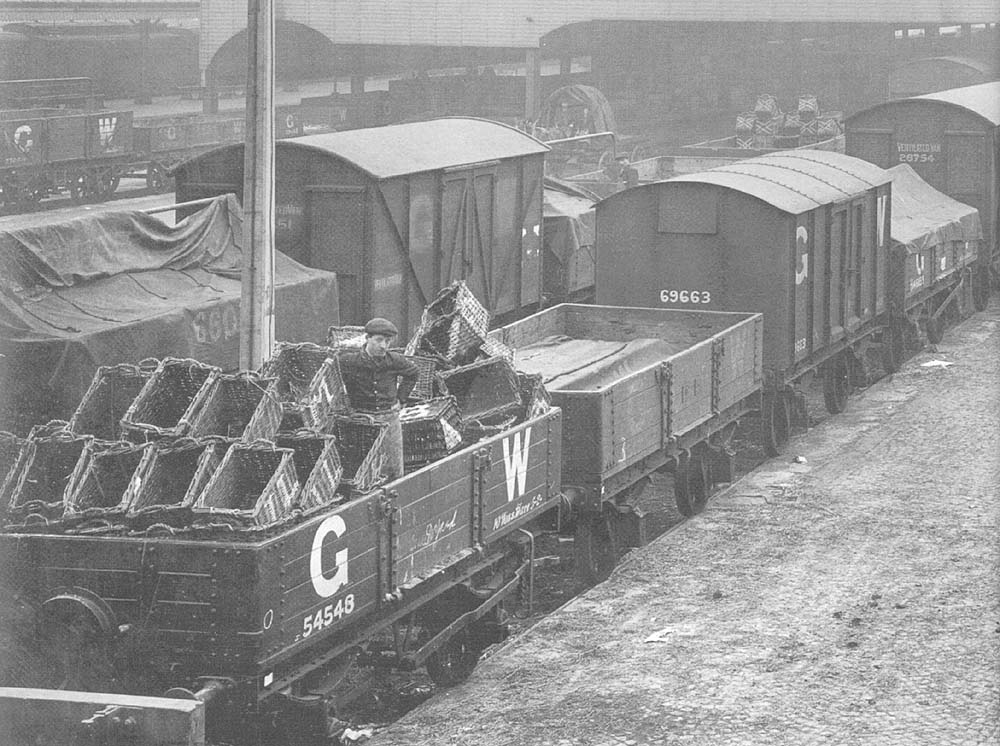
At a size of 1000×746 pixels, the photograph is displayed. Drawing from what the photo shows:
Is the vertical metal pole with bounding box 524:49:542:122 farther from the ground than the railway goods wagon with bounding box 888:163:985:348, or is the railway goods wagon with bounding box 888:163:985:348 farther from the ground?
the vertical metal pole with bounding box 524:49:542:122

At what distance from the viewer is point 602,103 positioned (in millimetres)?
45125

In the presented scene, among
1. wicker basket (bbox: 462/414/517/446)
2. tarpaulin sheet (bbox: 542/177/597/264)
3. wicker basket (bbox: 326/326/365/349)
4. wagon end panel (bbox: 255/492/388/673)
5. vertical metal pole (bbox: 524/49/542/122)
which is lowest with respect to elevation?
wagon end panel (bbox: 255/492/388/673)

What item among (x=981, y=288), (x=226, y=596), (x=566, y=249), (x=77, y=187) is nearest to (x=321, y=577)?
(x=226, y=596)

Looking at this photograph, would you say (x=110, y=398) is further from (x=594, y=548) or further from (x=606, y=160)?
(x=606, y=160)

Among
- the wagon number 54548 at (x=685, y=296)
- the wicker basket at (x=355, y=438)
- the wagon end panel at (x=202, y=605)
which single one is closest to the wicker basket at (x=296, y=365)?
the wicker basket at (x=355, y=438)

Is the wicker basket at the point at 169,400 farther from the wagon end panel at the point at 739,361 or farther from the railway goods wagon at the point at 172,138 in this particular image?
the railway goods wagon at the point at 172,138

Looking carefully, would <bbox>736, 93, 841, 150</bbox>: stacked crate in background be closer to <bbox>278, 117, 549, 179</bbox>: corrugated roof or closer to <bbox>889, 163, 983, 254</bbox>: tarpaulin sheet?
<bbox>889, 163, 983, 254</bbox>: tarpaulin sheet

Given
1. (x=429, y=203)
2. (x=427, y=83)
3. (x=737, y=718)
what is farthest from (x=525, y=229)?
(x=427, y=83)

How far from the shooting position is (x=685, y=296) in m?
16.8

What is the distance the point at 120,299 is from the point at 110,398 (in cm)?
478

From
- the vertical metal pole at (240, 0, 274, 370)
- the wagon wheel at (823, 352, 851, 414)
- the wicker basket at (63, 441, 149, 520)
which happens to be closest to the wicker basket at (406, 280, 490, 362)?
the vertical metal pole at (240, 0, 274, 370)

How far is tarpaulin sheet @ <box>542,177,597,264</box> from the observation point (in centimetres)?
2211

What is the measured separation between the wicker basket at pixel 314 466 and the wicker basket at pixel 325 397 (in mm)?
302

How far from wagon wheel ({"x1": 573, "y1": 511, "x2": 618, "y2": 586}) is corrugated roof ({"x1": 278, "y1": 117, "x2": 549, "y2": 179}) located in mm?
5844
